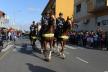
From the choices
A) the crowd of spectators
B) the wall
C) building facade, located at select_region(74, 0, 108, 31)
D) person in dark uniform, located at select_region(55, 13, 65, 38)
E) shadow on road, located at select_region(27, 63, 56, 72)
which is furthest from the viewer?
the wall

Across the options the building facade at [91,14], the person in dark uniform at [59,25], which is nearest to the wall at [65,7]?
the building facade at [91,14]

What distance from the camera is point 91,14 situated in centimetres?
5219

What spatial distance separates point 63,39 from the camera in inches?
765

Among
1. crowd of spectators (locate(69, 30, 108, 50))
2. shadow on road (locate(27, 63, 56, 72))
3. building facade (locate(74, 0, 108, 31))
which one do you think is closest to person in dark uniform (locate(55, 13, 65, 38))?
shadow on road (locate(27, 63, 56, 72))

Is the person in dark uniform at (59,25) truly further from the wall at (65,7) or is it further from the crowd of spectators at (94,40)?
the wall at (65,7)

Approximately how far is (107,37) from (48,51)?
15.8 m

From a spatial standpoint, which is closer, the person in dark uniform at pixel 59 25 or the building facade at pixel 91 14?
the person in dark uniform at pixel 59 25

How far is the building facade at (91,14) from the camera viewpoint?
45625 mm

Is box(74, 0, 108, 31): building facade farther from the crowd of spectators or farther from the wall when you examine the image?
→ the wall

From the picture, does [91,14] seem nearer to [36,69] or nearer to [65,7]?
[36,69]

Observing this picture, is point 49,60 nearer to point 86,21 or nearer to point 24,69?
point 24,69

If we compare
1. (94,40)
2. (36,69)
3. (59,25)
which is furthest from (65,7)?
(36,69)

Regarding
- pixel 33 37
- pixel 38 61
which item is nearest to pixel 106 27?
pixel 33 37

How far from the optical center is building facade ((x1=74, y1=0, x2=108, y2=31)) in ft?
150
